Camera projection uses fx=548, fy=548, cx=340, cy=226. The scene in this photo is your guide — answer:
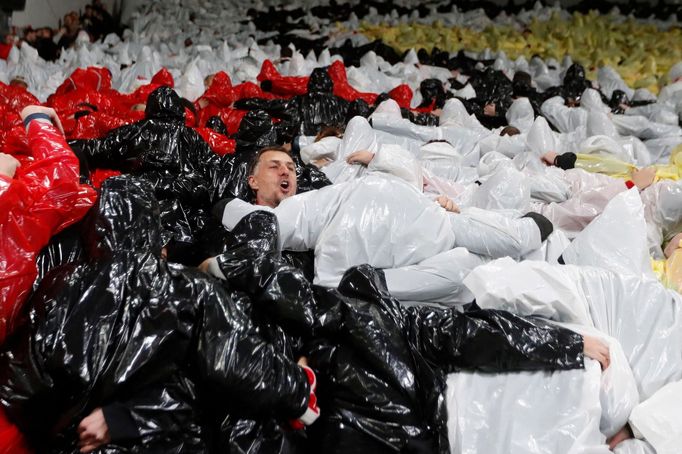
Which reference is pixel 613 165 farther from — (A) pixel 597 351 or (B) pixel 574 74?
(B) pixel 574 74

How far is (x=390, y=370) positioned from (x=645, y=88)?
6498 mm

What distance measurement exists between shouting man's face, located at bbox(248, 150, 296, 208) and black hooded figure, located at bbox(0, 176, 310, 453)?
3.88 ft

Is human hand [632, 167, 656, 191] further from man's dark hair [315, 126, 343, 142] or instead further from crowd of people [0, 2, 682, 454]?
man's dark hair [315, 126, 343, 142]

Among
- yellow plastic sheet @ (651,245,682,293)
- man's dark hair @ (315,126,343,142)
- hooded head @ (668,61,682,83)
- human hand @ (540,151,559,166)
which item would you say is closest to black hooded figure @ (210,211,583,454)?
yellow plastic sheet @ (651,245,682,293)

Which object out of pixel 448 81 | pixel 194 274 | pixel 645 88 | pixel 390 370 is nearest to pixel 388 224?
pixel 390 370

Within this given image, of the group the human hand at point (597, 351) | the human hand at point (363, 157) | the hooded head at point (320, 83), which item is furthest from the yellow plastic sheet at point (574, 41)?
the human hand at point (597, 351)

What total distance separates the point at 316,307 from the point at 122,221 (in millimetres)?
701

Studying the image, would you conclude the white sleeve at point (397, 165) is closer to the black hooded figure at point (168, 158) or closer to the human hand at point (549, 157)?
the black hooded figure at point (168, 158)

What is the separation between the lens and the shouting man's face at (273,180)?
275 centimetres

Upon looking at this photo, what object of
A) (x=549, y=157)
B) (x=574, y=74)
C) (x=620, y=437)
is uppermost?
(x=574, y=74)

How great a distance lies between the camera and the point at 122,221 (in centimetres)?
181

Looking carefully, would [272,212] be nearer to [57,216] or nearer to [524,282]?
[57,216]

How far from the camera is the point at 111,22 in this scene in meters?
8.68

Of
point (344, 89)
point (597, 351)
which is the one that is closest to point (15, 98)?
point (344, 89)
